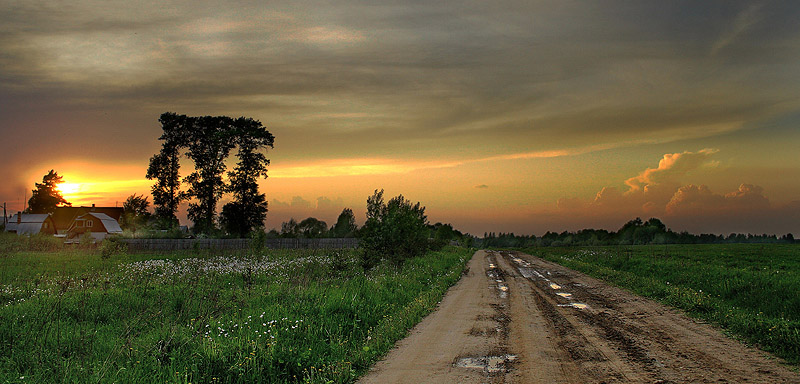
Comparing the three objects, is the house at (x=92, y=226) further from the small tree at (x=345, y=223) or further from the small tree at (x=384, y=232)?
the small tree at (x=384, y=232)

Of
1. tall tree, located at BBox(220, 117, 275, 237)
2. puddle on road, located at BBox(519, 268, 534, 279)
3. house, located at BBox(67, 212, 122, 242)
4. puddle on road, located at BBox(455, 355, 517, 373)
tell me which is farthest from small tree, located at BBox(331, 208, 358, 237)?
puddle on road, located at BBox(455, 355, 517, 373)

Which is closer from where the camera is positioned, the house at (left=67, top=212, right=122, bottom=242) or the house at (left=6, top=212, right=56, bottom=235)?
the house at (left=67, top=212, right=122, bottom=242)

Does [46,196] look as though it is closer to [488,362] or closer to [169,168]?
[169,168]

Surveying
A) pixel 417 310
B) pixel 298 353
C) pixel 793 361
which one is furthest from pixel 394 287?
pixel 793 361

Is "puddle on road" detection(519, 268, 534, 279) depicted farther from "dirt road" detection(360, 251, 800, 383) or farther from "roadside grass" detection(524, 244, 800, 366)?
"dirt road" detection(360, 251, 800, 383)

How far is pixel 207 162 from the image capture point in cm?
6056

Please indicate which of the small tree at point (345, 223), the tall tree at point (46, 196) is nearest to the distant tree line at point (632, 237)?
the small tree at point (345, 223)

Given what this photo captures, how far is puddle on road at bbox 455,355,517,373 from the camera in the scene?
7.50 meters

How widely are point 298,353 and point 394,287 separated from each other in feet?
27.4

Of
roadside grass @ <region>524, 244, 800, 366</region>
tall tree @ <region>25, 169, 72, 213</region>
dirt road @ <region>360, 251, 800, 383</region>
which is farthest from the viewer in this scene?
tall tree @ <region>25, 169, 72, 213</region>

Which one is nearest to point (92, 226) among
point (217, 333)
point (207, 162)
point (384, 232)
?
point (207, 162)

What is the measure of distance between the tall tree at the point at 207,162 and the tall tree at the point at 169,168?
61.7 inches

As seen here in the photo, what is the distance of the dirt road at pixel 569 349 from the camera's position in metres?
7.13

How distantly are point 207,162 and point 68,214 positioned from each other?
5906 centimetres
